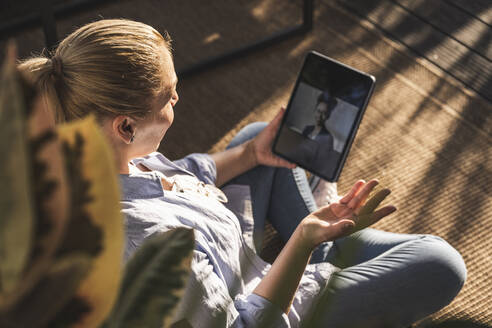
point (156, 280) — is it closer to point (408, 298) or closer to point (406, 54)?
point (408, 298)

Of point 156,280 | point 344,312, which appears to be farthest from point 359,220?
point 156,280

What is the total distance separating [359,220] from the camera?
94 cm

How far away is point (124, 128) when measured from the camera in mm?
828

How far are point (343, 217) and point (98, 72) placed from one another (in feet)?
1.63

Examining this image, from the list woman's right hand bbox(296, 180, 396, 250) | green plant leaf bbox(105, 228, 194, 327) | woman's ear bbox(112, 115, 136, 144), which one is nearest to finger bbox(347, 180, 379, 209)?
woman's right hand bbox(296, 180, 396, 250)

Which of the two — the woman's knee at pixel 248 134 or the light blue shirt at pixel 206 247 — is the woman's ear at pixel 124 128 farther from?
the woman's knee at pixel 248 134

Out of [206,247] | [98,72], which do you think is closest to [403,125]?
[206,247]

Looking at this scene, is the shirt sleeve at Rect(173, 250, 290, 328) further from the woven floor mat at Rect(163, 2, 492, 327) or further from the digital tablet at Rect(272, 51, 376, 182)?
the woven floor mat at Rect(163, 2, 492, 327)

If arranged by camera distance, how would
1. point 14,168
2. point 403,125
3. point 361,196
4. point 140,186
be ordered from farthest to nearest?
point 403,125
point 361,196
point 140,186
point 14,168

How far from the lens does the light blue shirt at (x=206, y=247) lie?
783 mm

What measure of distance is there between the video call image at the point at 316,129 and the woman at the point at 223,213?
4 cm

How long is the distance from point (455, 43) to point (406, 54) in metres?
0.16

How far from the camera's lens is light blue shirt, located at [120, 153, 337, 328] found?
0.78 m

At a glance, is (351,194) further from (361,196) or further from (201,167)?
(201,167)
